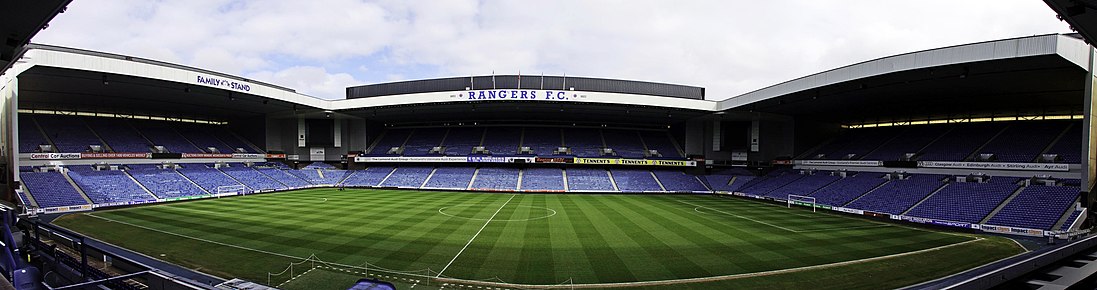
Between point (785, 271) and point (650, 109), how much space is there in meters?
27.8

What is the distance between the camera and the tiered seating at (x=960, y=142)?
25656 mm

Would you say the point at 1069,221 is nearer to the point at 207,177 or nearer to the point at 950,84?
the point at 950,84

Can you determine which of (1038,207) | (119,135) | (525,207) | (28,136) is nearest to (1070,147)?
(1038,207)

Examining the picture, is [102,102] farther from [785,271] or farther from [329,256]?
[785,271]

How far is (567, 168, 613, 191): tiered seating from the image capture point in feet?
129

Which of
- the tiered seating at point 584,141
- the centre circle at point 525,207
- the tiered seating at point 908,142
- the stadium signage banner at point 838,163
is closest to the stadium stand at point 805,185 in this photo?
the stadium signage banner at point 838,163

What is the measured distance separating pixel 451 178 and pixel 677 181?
23.7m

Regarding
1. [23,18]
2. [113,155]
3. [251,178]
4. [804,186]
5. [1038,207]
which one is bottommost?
[251,178]

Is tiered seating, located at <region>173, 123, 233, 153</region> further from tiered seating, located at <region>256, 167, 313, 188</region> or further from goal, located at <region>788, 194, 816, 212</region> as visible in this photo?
goal, located at <region>788, 194, 816, 212</region>

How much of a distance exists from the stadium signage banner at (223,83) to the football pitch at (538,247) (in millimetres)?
9248

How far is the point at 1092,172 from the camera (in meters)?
16.2

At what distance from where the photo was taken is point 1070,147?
21516 mm

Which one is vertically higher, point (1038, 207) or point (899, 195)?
point (1038, 207)

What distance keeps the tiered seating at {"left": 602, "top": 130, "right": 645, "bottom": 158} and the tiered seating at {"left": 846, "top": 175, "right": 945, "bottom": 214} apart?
21246 mm
